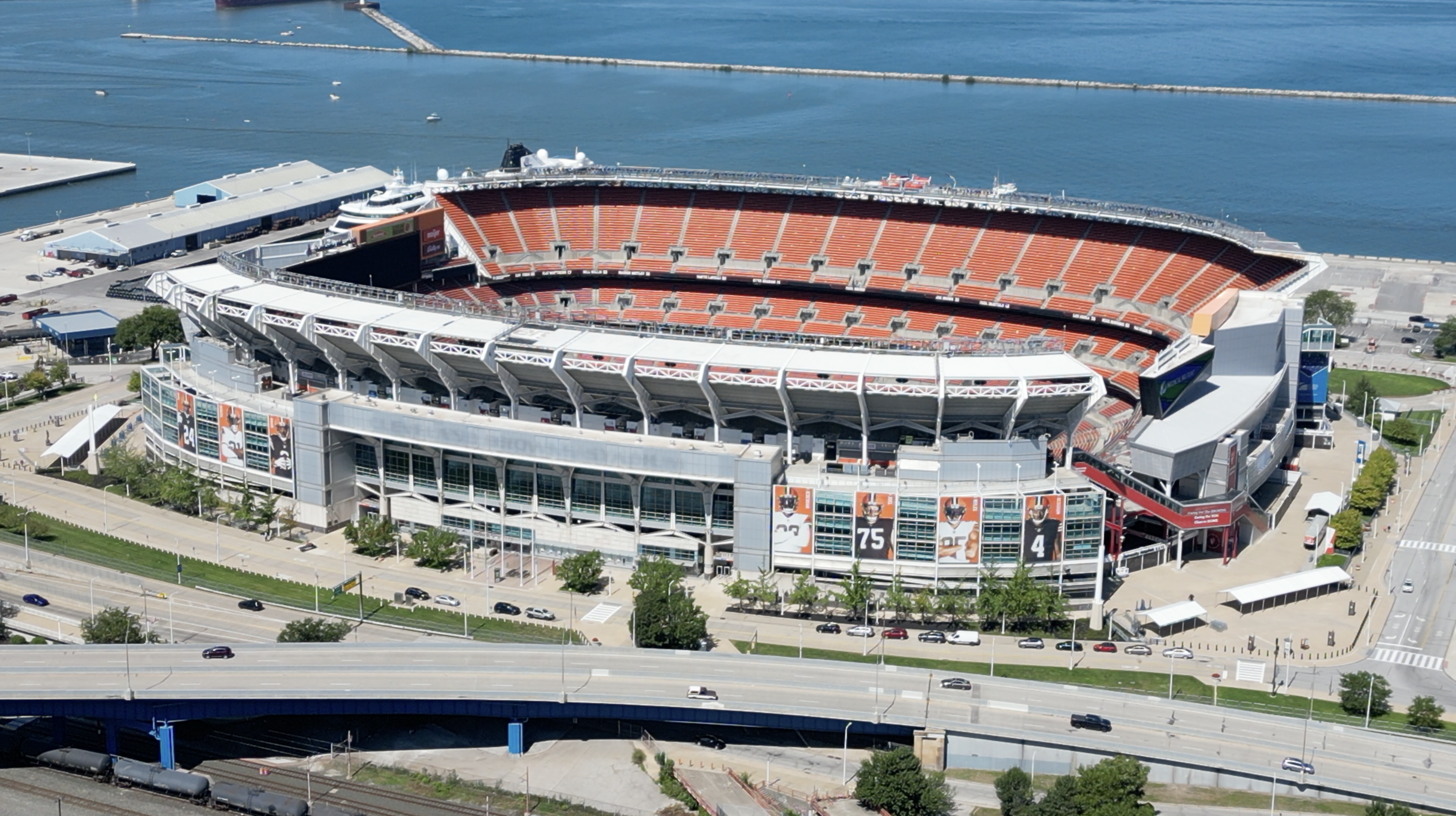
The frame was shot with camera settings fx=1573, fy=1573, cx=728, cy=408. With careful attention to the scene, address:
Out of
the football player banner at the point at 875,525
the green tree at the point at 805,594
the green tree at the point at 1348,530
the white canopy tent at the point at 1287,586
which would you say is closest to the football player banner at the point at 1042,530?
the football player banner at the point at 875,525

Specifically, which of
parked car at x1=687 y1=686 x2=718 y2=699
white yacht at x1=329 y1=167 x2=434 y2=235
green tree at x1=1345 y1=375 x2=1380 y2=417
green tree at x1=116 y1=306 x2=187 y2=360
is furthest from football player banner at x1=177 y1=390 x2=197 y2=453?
green tree at x1=1345 y1=375 x2=1380 y2=417

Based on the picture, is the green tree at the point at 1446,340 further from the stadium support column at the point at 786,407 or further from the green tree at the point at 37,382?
the green tree at the point at 37,382

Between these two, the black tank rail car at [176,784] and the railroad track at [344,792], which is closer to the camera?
the black tank rail car at [176,784]

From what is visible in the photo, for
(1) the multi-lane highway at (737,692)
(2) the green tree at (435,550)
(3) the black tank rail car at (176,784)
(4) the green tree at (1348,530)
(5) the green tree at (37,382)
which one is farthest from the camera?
(5) the green tree at (37,382)

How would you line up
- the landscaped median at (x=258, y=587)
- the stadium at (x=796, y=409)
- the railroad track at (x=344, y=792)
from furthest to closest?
the stadium at (x=796, y=409) < the landscaped median at (x=258, y=587) < the railroad track at (x=344, y=792)

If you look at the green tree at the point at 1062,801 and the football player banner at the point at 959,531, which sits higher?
the football player banner at the point at 959,531
